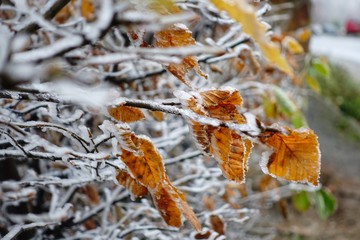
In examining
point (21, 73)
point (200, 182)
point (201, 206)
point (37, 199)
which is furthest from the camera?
point (201, 206)

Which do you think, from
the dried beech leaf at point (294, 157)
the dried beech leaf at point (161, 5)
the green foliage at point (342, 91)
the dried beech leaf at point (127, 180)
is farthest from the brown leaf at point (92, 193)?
the green foliage at point (342, 91)

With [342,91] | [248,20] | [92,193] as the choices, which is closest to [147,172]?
[248,20]

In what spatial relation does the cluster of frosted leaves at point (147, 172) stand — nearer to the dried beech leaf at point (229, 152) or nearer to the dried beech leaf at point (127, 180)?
the dried beech leaf at point (127, 180)

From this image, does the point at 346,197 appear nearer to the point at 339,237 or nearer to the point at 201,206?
the point at 339,237

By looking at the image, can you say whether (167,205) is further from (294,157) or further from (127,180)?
(294,157)

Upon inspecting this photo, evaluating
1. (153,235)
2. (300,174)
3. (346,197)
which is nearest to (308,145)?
(300,174)

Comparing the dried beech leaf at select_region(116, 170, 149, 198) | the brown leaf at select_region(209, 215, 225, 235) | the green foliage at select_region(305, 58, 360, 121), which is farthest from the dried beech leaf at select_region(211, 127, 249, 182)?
the green foliage at select_region(305, 58, 360, 121)

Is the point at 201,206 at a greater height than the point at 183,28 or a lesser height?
lesser
